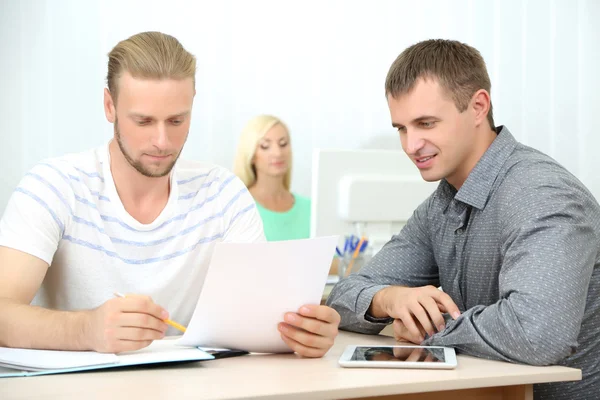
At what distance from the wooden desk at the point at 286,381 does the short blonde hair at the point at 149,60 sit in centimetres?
63

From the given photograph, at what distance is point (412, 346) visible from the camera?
140cm

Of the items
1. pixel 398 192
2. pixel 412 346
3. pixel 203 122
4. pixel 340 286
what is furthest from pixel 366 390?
pixel 203 122

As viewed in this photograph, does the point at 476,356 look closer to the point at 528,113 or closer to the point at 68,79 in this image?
the point at 68,79

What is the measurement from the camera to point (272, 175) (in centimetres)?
351

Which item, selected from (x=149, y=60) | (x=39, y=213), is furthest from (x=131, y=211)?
(x=149, y=60)

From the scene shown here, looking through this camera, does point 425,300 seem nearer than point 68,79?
Yes

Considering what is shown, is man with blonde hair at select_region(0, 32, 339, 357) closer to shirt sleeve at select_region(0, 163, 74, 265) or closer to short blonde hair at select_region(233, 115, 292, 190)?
shirt sleeve at select_region(0, 163, 74, 265)

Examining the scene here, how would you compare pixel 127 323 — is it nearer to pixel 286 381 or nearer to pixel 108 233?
pixel 286 381

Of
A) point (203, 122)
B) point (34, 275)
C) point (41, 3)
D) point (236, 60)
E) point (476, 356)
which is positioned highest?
point (41, 3)

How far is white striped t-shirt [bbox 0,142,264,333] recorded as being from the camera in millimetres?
1599

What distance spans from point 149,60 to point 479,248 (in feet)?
2.59

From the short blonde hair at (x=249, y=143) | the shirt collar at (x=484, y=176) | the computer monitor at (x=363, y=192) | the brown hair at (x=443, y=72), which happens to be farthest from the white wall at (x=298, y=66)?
the shirt collar at (x=484, y=176)

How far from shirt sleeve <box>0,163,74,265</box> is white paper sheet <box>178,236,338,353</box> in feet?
1.31

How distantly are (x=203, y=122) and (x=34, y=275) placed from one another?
203 cm
